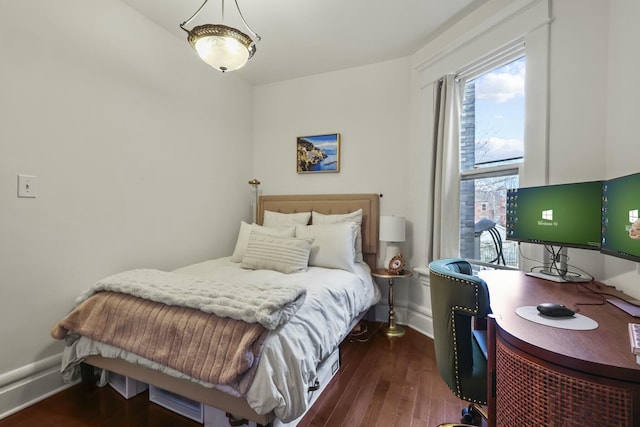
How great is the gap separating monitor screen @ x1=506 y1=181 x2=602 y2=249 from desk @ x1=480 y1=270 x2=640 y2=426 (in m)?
0.53

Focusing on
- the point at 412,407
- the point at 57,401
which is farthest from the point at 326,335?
the point at 57,401

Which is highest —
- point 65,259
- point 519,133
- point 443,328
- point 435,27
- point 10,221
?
point 435,27

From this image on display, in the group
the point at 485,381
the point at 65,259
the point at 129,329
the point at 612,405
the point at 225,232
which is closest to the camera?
the point at 612,405

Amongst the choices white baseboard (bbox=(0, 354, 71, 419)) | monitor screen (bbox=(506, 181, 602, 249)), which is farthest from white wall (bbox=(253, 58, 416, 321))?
white baseboard (bbox=(0, 354, 71, 419))

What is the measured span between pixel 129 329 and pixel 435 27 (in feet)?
10.5

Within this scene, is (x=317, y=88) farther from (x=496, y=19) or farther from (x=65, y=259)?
(x=65, y=259)

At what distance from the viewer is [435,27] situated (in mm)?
A: 2500

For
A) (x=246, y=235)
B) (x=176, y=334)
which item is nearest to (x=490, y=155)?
(x=246, y=235)

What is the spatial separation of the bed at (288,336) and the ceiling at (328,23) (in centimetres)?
150

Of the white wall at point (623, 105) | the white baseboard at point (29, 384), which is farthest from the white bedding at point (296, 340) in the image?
the white wall at point (623, 105)

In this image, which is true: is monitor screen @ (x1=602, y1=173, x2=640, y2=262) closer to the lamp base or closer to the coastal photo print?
the lamp base

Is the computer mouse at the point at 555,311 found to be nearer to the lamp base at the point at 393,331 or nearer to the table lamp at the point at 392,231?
the table lamp at the point at 392,231

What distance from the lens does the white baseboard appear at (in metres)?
1.62

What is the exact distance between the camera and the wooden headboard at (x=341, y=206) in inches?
121
